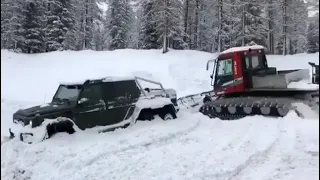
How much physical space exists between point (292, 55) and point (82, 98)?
4.01 metres

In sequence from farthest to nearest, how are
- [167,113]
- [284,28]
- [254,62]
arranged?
[167,113] → [254,62] → [284,28]

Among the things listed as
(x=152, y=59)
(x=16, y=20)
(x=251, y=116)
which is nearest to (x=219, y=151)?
(x=251, y=116)

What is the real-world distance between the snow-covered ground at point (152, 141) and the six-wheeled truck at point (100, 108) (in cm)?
18

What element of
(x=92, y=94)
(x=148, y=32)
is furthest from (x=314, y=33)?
(x=92, y=94)

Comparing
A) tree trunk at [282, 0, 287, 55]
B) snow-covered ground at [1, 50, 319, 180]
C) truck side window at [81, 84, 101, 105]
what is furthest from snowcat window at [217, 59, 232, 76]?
truck side window at [81, 84, 101, 105]

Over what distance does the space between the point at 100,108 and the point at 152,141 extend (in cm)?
118

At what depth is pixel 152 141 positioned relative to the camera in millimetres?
4094

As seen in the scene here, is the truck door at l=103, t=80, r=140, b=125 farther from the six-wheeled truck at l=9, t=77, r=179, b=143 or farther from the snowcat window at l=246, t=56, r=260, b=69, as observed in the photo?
the snowcat window at l=246, t=56, r=260, b=69

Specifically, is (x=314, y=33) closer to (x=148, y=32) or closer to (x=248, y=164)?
(x=148, y=32)

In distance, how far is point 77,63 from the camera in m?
1.70

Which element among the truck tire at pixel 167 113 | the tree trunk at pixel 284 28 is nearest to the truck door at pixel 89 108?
the truck tire at pixel 167 113

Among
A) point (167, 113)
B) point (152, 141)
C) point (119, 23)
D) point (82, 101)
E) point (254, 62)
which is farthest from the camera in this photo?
point (167, 113)

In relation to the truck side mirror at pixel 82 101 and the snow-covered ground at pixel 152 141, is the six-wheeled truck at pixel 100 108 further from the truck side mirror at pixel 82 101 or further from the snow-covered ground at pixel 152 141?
the snow-covered ground at pixel 152 141

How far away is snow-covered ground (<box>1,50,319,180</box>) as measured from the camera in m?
A: 1.37
